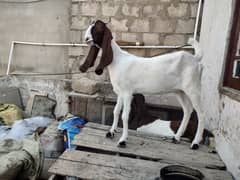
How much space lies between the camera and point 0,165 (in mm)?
2088

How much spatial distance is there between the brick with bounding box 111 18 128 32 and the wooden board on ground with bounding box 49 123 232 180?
1589mm

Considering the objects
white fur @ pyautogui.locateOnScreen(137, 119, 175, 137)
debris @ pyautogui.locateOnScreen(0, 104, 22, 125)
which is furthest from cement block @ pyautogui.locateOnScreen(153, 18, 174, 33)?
debris @ pyautogui.locateOnScreen(0, 104, 22, 125)

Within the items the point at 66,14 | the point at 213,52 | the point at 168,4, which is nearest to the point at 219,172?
the point at 213,52

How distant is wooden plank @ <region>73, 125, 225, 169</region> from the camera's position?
187 cm

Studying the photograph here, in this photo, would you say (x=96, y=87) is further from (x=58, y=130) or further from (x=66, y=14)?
(x=66, y=14)

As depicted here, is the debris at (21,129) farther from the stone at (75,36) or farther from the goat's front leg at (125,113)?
the goat's front leg at (125,113)

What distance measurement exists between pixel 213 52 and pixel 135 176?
4.96 ft

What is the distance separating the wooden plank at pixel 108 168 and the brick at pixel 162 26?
190cm

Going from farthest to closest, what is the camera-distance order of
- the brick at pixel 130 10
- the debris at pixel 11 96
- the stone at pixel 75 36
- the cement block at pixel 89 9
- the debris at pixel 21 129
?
the debris at pixel 11 96, the stone at pixel 75 36, the cement block at pixel 89 9, the brick at pixel 130 10, the debris at pixel 21 129

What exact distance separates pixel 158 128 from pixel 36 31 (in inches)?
98.7

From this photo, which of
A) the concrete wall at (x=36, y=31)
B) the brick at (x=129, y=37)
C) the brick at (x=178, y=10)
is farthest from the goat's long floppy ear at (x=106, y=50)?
the concrete wall at (x=36, y=31)

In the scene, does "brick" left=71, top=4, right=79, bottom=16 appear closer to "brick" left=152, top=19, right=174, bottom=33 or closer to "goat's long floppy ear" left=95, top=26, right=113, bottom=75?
"brick" left=152, top=19, right=174, bottom=33

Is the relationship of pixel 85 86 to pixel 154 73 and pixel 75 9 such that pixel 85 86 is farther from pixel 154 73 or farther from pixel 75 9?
pixel 154 73

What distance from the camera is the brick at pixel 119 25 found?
10.4 feet
